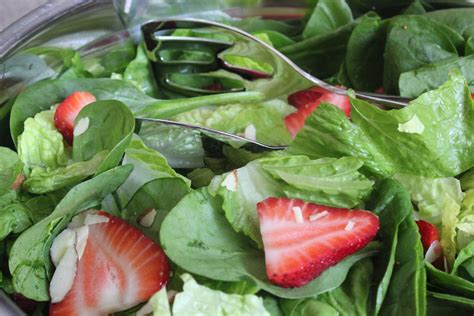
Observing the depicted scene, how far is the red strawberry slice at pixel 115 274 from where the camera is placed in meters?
0.66

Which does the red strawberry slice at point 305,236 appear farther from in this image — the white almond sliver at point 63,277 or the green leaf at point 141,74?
the green leaf at point 141,74

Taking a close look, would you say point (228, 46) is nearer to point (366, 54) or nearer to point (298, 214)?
point (366, 54)

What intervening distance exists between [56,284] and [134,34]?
0.52m

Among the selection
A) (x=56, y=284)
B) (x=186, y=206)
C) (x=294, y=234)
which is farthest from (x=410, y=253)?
(x=56, y=284)

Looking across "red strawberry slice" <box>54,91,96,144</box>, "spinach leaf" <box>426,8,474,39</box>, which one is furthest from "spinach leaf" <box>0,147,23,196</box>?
"spinach leaf" <box>426,8,474,39</box>

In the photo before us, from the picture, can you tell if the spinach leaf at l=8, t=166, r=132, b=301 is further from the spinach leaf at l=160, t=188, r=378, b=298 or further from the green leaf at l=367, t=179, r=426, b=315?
the green leaf at l=367, t=179, r=426, b=315

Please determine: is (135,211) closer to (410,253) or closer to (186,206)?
(186,206)

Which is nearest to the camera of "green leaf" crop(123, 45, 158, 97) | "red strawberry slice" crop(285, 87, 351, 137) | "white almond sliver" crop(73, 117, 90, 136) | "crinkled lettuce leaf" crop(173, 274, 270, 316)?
"crinkled lettuce leaf" crop(173, 274, 270, 316)

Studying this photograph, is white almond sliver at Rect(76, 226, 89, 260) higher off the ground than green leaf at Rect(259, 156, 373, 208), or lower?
lower

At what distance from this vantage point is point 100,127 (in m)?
0.82

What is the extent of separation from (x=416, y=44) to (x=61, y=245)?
597 millimetres

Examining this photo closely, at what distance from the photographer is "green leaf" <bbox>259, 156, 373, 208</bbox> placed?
0.70m

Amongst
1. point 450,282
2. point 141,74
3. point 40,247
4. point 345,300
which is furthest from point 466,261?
point 141,74

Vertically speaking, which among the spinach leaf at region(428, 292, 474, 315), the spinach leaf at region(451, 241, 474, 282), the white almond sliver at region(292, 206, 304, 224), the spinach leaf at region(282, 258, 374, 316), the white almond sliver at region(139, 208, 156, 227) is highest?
the white almond sliver at region(292, 206, 304, 224)
